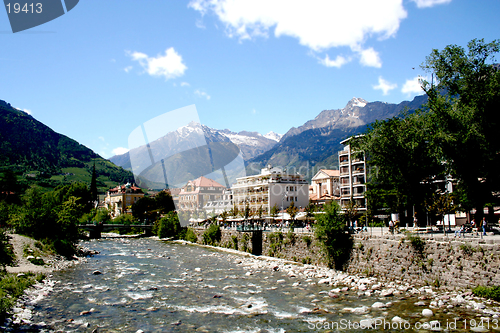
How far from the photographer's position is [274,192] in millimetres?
95938

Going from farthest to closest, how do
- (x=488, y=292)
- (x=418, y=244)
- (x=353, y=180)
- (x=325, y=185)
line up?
(x=325, y=185), (x=353, y=180), (x=418, y=244), (x=488, y=292)

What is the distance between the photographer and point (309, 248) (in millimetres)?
36625

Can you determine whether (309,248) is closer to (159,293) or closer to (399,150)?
(399,150)

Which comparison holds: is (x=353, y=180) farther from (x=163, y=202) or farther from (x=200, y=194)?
(x=200, y=194)

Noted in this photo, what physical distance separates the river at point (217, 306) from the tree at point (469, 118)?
1408cm

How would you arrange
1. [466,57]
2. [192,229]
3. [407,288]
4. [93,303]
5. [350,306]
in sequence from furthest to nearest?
[192,229], [466,57], [407,288], [93,303], [350,306]

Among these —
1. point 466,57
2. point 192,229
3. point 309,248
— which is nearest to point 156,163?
point 192,229

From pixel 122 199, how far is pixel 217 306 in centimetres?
16312

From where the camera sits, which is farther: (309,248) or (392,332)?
(309,248)

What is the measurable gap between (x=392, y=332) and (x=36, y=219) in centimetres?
4680

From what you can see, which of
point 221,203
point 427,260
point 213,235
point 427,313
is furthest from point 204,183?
point 427,313

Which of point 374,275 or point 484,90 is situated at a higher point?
point 484,90

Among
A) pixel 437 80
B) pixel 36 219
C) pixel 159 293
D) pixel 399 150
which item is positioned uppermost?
pixel 437 80

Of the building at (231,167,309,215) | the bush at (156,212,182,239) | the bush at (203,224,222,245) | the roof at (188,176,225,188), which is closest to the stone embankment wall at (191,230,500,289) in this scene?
the bush at (203,224,222,245)
